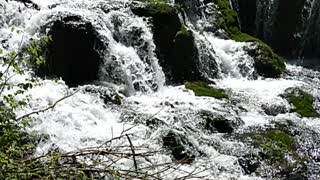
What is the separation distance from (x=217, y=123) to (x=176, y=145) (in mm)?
1842

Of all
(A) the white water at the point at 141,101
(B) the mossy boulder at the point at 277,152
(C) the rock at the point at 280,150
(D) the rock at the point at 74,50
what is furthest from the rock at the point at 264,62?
(D) the rock at the point at 74,50

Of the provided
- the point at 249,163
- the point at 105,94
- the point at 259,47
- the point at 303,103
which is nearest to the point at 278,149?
the point at 249,163

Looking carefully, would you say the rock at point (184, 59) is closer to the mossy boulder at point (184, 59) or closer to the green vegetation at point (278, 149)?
the mossy boulder at point (184, 59)

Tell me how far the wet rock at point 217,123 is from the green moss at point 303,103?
2.13 meters

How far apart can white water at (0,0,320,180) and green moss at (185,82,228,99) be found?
0.18 metres

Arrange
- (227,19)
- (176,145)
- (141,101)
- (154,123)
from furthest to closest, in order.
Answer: (227,19)
(141,101)
(154,123)
(176,145)

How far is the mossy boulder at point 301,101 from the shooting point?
1191 centimetres

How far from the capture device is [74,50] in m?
11.8

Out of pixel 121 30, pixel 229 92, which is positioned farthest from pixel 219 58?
pixel 121 30

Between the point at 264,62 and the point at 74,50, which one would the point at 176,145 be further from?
the point at 264,62

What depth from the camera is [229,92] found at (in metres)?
12.6

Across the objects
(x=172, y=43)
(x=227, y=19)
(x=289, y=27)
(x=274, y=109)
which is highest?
(x=227, y=19)

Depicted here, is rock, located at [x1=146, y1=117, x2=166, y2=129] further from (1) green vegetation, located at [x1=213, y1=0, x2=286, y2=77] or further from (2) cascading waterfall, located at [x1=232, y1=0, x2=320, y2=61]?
(2) cascading waterfall, located at [x1=232, y1=0, x2=320, y2=61]

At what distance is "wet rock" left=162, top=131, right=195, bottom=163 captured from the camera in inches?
336
